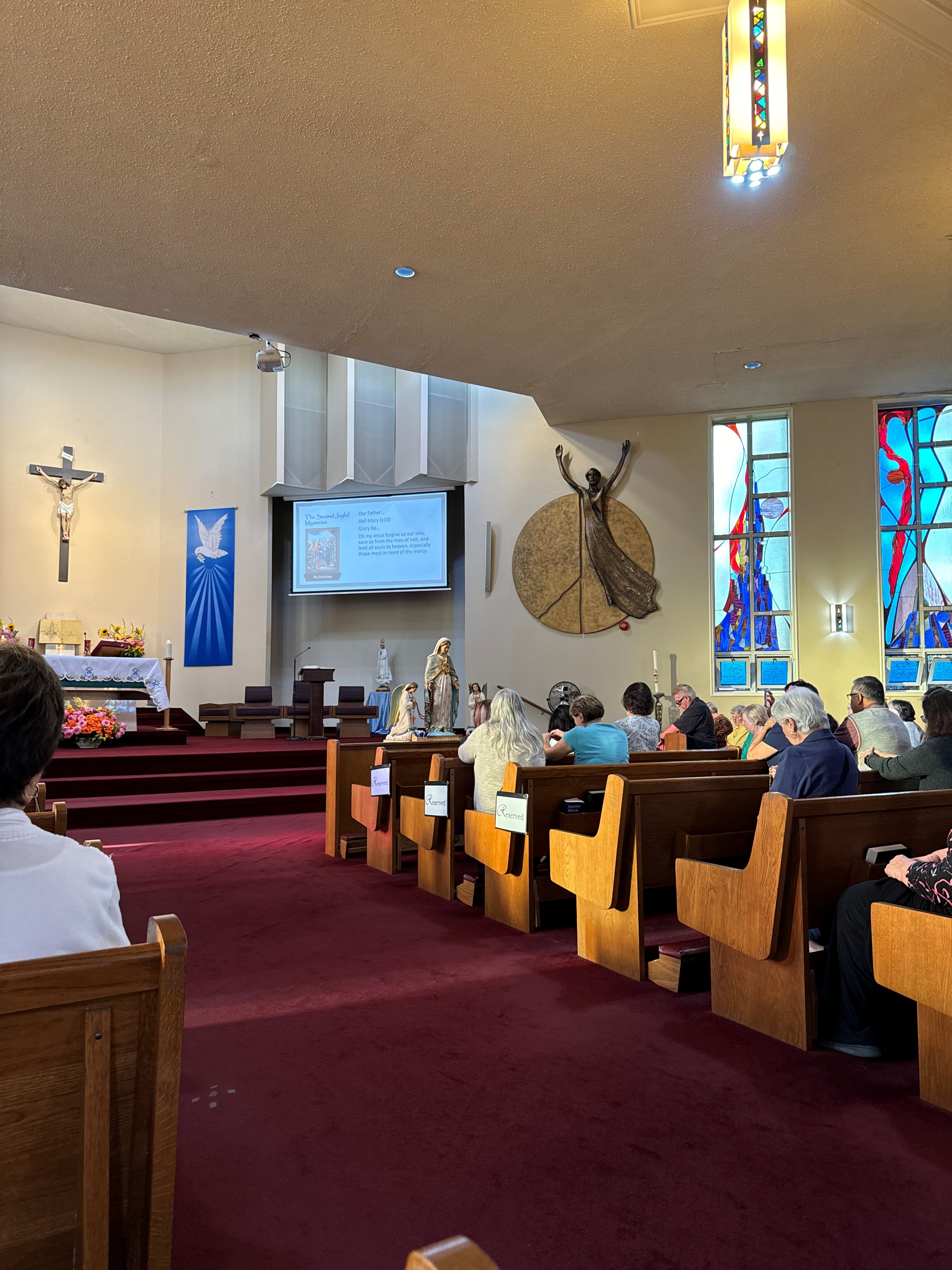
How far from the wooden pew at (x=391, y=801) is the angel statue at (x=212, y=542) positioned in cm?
835

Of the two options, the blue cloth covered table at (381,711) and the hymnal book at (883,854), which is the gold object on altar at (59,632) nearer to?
the blue cloth covered table at (381,711)

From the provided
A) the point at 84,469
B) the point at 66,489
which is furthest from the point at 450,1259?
the point at 84,469

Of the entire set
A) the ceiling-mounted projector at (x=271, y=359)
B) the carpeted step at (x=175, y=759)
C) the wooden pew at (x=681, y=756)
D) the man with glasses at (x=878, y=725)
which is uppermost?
the ceiling-mounted projector at (x=271, y=359)

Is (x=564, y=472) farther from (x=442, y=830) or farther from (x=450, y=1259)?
(x=450, y=1259)

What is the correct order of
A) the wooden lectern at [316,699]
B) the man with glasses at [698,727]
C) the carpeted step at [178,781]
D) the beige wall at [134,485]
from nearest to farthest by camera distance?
1. the man with glasses at [698,727]
2. the carpeted step at [178,781]
3. the wooden lectern at [316,699]
4. the beige wall at [134,485]

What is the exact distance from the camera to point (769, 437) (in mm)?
9492

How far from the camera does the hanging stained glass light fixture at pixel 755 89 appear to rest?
10.2ft

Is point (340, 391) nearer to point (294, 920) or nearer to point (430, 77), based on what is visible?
point (430, 77)

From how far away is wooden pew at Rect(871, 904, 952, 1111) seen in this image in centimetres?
200

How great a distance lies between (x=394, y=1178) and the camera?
1792 millimetres

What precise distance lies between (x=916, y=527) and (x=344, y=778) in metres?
6.41

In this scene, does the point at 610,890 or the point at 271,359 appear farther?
the point at 271,359

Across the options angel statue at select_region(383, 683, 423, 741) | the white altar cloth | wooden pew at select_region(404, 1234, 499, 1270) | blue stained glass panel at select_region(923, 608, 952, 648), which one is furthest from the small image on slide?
wooden pew at select_region(404, 1234, 499, 1270)

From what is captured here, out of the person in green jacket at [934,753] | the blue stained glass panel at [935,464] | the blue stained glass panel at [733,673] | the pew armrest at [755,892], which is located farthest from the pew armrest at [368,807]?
the blue stained glass panel at [935,464]
